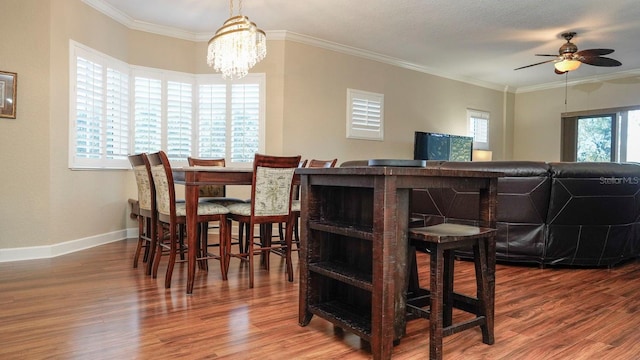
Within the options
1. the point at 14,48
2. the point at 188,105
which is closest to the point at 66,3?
the point at 14,48

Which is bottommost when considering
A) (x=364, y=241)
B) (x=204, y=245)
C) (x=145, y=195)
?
(x=204, y=245)

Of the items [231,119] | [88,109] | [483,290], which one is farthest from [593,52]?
[88,109]

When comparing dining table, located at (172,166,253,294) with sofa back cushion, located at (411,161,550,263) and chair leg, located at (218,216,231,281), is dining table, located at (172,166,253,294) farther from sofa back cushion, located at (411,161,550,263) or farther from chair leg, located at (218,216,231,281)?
sofa back cushion, located at (411,161,550,263)

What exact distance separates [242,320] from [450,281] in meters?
1.15

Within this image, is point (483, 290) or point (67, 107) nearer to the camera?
point (483, 290)

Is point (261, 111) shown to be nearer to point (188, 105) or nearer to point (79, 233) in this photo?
point (188, 105)

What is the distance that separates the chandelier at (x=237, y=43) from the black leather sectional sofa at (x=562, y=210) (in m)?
1.96

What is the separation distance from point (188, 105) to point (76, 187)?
179 centimetres

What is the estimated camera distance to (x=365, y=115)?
6.25 m

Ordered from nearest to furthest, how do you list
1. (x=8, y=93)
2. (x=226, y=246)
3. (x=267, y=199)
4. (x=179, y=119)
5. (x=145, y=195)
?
(x=267, y=199)
(x=226, y=246)
(x=145, y=195)
(x=8, y=93)
(x=179, y=119)

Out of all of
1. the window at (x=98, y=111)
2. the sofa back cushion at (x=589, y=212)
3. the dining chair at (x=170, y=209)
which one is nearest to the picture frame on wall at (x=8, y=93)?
the window at (x=98, y=111)

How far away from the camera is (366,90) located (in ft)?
20.5

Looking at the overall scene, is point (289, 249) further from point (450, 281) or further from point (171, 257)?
point (450, 281)

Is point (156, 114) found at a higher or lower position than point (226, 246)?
higher
